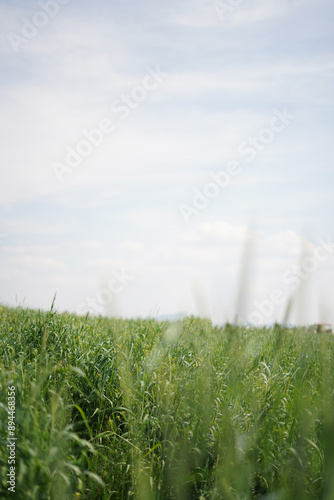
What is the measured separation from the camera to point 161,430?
391 centimetres

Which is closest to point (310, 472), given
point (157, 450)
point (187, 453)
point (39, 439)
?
point (187, 453)

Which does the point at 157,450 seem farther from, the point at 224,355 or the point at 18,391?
the point at 224,355

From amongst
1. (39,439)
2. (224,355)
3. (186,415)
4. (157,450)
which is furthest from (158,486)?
(224,355)

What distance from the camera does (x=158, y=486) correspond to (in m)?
3.56

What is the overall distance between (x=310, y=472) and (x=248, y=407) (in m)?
0.75

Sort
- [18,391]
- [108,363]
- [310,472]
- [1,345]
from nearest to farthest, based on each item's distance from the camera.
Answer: [18,391] → [310,472] → [108,363] → [1,345]

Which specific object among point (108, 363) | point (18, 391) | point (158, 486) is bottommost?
point (158, 486)

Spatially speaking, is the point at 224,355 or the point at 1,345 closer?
the point at 1,345

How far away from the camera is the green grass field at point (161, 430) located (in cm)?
303

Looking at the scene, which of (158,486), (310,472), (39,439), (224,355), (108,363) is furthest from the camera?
(224,355)

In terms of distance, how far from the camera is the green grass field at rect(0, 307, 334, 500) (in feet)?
9.95

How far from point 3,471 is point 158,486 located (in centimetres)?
132

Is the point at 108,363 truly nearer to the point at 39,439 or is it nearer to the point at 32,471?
the point at 39,439

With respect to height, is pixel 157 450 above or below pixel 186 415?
below
